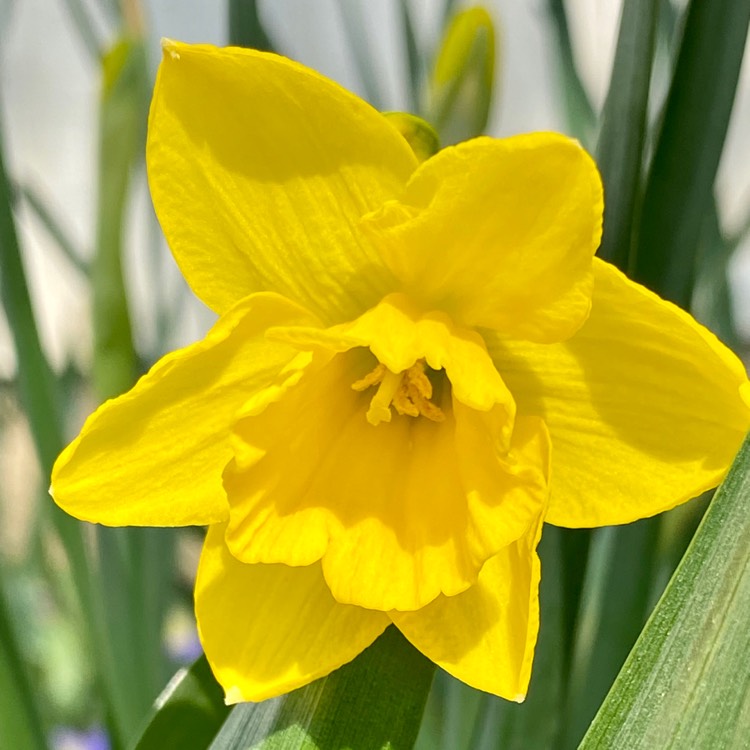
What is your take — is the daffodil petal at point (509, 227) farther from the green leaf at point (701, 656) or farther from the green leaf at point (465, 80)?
the green leaf at point (465, 80)

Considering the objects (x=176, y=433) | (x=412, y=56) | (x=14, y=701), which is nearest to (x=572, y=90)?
(x=412, y=56)

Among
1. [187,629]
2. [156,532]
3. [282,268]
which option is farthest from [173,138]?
[187,629]

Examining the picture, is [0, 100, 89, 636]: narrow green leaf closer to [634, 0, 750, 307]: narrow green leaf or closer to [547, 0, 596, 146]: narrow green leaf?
[634, 0, 750, 307]: narrow green leaf

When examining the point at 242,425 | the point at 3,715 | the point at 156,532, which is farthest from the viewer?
the point at 156,532

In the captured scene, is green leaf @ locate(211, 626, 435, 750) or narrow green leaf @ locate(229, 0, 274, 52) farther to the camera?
narrow green leaf @ locate(229, 0, 274, 52)

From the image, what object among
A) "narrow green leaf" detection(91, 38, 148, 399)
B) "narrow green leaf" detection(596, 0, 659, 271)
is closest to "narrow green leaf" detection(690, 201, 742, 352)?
"narrow green leaf" detection(596, 0, 659, 271)

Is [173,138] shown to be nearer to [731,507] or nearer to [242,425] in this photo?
[242,425]

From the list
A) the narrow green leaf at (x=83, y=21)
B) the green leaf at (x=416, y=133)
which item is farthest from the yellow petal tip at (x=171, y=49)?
the narrow green leaf at (x=83, y=21)
